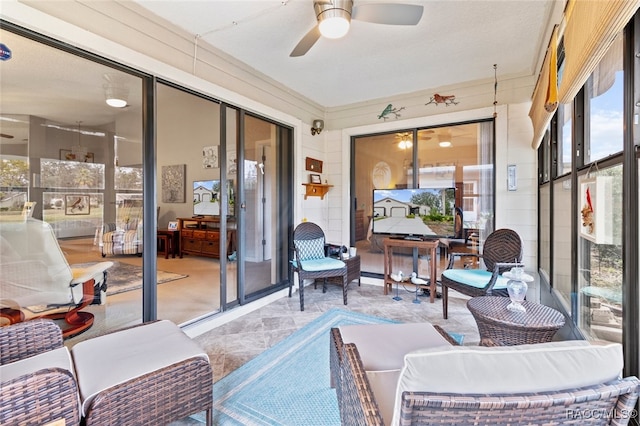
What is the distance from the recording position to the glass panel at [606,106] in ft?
4.76

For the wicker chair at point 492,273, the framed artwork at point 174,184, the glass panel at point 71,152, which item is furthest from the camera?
the framed artwork at point 174,184

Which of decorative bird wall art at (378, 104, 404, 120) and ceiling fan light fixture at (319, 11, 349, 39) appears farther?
decorative bird wall art at (378, 104, 404, 120)

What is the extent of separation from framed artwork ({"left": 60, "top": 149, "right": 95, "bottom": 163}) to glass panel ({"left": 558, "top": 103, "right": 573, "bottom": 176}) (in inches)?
147

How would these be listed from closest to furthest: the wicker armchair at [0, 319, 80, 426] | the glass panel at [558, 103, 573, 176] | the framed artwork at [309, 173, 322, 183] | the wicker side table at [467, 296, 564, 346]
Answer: the wicker armchair at [0, 319, 80, 426], the wicker side table at [467, 296, 564, 346], the glass panel at [558, 103, 573, 176], the framed artwork at [309, 173, 322, 183]

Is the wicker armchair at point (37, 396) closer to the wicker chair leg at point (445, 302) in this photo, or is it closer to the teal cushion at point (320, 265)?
the teal cushion at point (320, 265)

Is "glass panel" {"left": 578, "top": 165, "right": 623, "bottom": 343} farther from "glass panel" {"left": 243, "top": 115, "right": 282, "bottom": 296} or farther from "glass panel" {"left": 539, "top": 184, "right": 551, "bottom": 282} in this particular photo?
"glass panel" {"left": 243, "top": 115, "right": 282, "bottom": 296}

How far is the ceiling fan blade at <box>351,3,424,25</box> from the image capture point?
6.37 feet

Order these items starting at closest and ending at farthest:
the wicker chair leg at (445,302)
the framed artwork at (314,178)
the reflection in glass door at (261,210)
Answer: the wicker chair leg at (445,302)
the reflection in glass door at (261,210)
the framed artwork at (314,178)

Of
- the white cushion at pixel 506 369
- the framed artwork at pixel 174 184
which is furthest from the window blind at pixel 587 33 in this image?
the framed artwork at pixel 174 184

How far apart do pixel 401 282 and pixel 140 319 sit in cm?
290

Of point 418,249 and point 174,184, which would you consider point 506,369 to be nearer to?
point 418,249

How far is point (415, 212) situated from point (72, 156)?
364 cm

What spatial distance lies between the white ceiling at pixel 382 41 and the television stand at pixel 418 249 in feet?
6.80

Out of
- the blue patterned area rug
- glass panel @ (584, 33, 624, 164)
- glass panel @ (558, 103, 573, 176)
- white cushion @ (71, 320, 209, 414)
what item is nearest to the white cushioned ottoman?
white cushion @ (71, 320, 209, 414)
